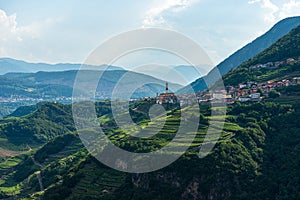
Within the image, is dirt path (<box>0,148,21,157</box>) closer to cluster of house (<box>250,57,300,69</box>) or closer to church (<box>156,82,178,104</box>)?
church (<box>156,82,178,104</box>)

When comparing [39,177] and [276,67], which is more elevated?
[276,67]

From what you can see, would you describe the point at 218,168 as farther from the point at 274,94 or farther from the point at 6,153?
the point at 6,153

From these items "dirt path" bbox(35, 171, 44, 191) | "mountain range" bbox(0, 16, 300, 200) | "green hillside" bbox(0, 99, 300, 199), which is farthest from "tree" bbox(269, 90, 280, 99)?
"dirt path" bbox(35, 171, 44, 191)

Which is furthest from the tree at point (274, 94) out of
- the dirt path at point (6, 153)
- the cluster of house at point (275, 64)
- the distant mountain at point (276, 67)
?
the dirt path at point (6, 153)

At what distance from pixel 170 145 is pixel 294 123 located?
9907 mm

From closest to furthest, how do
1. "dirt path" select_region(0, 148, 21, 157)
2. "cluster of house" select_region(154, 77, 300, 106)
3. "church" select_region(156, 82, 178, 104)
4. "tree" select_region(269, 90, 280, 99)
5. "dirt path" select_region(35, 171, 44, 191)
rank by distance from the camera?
"tree" select_region(269, 90, 280, 99)
"cluster of house" select_region(154, 77, 300, 106)
"dirt path" select_region(35, 171, 44, 191)
"church" select_region(156, 82, 178, 104)
"dirt path" select_region(0, 148, 21, 157)

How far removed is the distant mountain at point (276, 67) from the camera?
45344 mm

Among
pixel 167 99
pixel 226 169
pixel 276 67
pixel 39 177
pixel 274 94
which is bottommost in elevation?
pixel 39 177

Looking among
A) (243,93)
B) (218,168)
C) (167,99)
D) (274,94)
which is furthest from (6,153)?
(218,168)

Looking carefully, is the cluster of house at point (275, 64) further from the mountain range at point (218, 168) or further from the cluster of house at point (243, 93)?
the cluster of house at point (243, 93)

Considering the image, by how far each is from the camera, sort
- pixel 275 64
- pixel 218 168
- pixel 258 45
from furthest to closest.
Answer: pixel 258 45 → pixel 275 64 → pixel 218 168

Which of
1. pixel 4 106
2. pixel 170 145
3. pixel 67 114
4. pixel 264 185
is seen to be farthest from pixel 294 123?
pixel 4 106

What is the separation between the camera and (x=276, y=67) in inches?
1969

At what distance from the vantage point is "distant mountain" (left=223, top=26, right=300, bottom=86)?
4534cm
